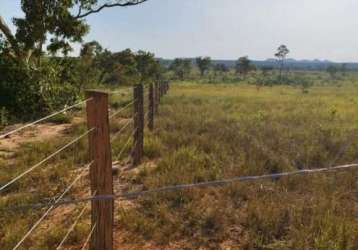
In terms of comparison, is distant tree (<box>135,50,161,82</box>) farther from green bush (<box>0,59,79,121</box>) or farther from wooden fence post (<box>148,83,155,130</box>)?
wooden fence post (<box>148,83,155,130</box>)

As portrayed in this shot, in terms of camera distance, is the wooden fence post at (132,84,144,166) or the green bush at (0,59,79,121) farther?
the green bush at (0,59,79,121)

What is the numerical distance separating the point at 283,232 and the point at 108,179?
6.90 ft

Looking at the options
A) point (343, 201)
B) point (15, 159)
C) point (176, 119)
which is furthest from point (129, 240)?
point (176, 119)

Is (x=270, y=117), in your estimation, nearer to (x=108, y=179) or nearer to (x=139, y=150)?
(x=139, y=150)

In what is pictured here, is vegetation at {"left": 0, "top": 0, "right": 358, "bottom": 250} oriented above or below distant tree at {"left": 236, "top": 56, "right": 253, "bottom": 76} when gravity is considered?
below

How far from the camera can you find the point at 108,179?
304 cm

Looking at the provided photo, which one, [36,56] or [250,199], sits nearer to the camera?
[250,199]

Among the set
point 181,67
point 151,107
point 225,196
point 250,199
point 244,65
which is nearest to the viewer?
point 250,199

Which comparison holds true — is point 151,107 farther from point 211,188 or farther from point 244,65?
point 244,65

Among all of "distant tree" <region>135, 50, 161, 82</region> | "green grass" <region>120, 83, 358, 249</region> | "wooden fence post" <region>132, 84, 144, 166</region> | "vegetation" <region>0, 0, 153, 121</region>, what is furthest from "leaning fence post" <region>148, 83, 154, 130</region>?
"distant tree" <region>135, 50, 161, 82</region>

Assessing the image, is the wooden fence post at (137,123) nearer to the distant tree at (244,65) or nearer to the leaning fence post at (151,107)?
the leaning fence post at (151,107)

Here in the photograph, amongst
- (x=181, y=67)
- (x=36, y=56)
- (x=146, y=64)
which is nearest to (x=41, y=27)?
(x=36, y=56)

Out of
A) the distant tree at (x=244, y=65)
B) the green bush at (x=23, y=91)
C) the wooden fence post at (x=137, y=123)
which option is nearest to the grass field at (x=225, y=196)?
the wooden fence post at (x=137, y=123)

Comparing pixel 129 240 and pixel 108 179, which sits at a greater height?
pixel 108 179
